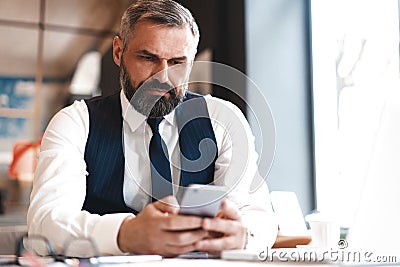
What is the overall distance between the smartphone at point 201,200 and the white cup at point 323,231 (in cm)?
37

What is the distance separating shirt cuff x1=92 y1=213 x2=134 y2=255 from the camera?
1066mm

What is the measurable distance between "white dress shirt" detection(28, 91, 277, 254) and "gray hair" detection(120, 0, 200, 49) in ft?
0.67

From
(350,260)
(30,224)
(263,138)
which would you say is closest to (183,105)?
(263,138)

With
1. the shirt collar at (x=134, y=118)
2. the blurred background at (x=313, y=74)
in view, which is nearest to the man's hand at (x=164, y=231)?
the shirt collar at (x=134, y=118)

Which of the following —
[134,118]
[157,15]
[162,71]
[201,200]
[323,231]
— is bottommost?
[323,231]

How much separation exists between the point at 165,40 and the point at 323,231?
581mm

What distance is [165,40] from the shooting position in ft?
4.58

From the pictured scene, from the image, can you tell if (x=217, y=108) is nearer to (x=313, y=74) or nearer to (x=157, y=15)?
(x=157, y=15)

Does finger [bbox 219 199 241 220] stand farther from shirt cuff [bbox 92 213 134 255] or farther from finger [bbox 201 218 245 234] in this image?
shirt cuff [bbox 92 213 134 255]

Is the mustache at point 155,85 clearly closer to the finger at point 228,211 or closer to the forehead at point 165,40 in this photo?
the forehead at point 165,40

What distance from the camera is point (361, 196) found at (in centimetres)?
111

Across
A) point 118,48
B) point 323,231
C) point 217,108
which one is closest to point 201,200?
point 323,231

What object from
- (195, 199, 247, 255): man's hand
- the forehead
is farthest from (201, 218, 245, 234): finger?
the forehead

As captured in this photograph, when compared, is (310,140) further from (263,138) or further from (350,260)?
(350,260)
